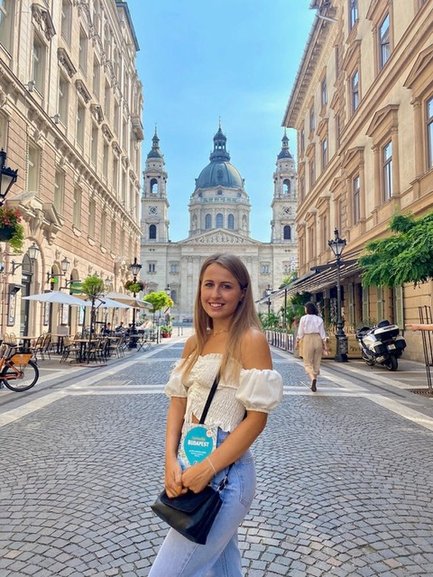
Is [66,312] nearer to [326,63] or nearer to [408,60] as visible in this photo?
[408,60]

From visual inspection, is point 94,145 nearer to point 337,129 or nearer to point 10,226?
point 337,129

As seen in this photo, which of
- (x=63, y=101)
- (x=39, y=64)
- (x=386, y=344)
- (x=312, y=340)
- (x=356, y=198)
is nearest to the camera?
(x=312, y=340)

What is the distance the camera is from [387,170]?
707 inches

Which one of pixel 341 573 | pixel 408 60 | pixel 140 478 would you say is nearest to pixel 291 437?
pixel 140 478

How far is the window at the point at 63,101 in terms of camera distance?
838 inches

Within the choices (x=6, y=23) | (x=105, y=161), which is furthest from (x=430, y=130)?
(x=105, y=161)

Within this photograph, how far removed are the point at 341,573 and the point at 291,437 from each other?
10.1 ft

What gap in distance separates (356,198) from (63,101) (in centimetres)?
1470

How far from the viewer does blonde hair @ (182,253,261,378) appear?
71.1 inches

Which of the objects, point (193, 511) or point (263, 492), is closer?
point (193, 511)

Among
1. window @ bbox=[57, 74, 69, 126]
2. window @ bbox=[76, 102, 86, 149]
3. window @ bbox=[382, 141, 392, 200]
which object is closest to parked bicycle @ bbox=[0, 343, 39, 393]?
window @ bbox=[382, 141, 392, 200]

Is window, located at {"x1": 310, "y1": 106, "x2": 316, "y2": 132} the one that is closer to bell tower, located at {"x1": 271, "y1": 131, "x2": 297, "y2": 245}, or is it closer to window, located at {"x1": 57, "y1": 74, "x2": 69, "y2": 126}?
window, located at {"x1": 57, "y1": 74, "x2": 69, "y2": 126}

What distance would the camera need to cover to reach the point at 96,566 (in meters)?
2.63

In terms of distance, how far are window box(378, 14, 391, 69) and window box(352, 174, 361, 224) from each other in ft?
16.1
